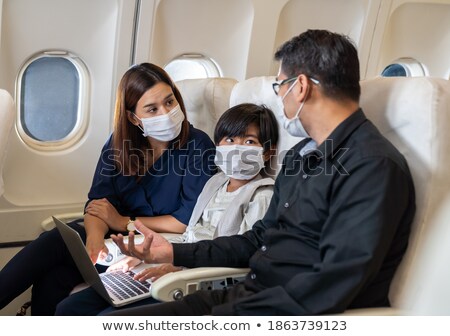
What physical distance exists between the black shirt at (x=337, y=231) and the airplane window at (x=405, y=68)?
8.92 feet

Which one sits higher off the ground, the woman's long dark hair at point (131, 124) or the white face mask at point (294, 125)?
the white face mask at point (294, 125)

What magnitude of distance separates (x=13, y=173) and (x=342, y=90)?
2.06 m

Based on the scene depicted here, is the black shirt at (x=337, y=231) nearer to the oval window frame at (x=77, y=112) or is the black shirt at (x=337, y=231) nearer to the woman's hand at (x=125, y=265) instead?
the woman's hand at (x=125, y=265)

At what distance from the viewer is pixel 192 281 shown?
6.11 ft

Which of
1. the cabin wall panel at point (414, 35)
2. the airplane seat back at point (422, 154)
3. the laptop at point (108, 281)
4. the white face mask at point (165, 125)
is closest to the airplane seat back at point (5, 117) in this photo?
the laptop at point (108, 281)

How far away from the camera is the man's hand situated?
1.88m

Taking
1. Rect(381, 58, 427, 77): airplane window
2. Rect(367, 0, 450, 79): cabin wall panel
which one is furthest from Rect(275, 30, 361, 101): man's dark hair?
Rect(381, 58, 427, 77): airplane window

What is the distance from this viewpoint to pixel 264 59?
3533 mm

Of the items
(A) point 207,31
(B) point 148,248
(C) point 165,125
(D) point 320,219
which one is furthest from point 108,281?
(A) point 207,31

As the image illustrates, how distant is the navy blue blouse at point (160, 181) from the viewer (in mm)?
2533

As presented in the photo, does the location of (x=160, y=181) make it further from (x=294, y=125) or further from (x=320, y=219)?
(x=320, y=219)

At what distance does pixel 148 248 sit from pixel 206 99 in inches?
40.9
